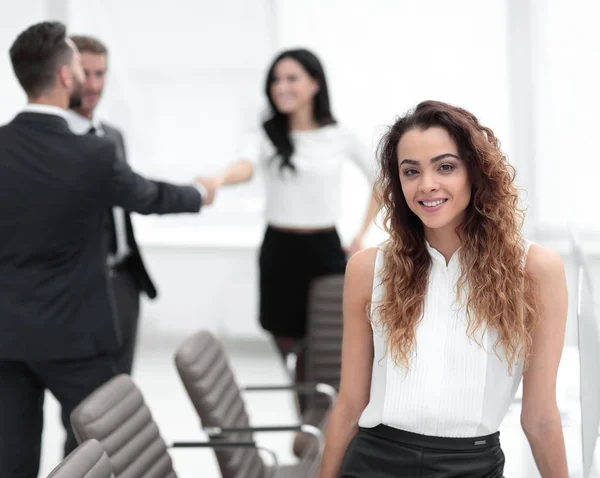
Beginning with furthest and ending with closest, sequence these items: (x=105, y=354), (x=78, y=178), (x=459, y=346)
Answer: (x=105, y=354) < (x=78, y=178) < (x=459, y=346)

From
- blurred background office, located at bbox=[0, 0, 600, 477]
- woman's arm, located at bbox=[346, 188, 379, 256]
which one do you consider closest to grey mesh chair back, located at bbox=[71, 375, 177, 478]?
woman's arm, located at bbox=[346, 188, 379, 256]

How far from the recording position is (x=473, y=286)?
194 cm

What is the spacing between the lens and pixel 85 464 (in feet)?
5.55

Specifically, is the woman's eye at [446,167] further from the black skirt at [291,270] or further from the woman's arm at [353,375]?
the black skirt at [291,270]

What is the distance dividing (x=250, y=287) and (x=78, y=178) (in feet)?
10.9

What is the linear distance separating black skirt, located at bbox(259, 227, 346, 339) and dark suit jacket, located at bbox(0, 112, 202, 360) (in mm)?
1067

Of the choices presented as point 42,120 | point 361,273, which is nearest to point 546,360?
point 361,273

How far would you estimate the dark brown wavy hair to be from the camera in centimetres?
189

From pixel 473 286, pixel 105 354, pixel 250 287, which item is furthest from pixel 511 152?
pixel 473 286

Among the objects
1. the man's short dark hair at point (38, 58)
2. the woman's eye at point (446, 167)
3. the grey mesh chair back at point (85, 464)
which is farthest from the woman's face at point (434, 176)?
the man's short dark hair at point (38, 58)

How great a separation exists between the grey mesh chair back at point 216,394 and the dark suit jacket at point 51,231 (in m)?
0.34

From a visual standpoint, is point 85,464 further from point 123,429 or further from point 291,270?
point 291,270

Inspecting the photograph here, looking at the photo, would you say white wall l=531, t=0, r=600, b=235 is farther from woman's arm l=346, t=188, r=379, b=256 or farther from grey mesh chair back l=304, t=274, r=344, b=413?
grey mesh chair back l=304, t=274, r=344, b=413

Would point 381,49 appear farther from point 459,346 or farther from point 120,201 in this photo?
point 459,346
